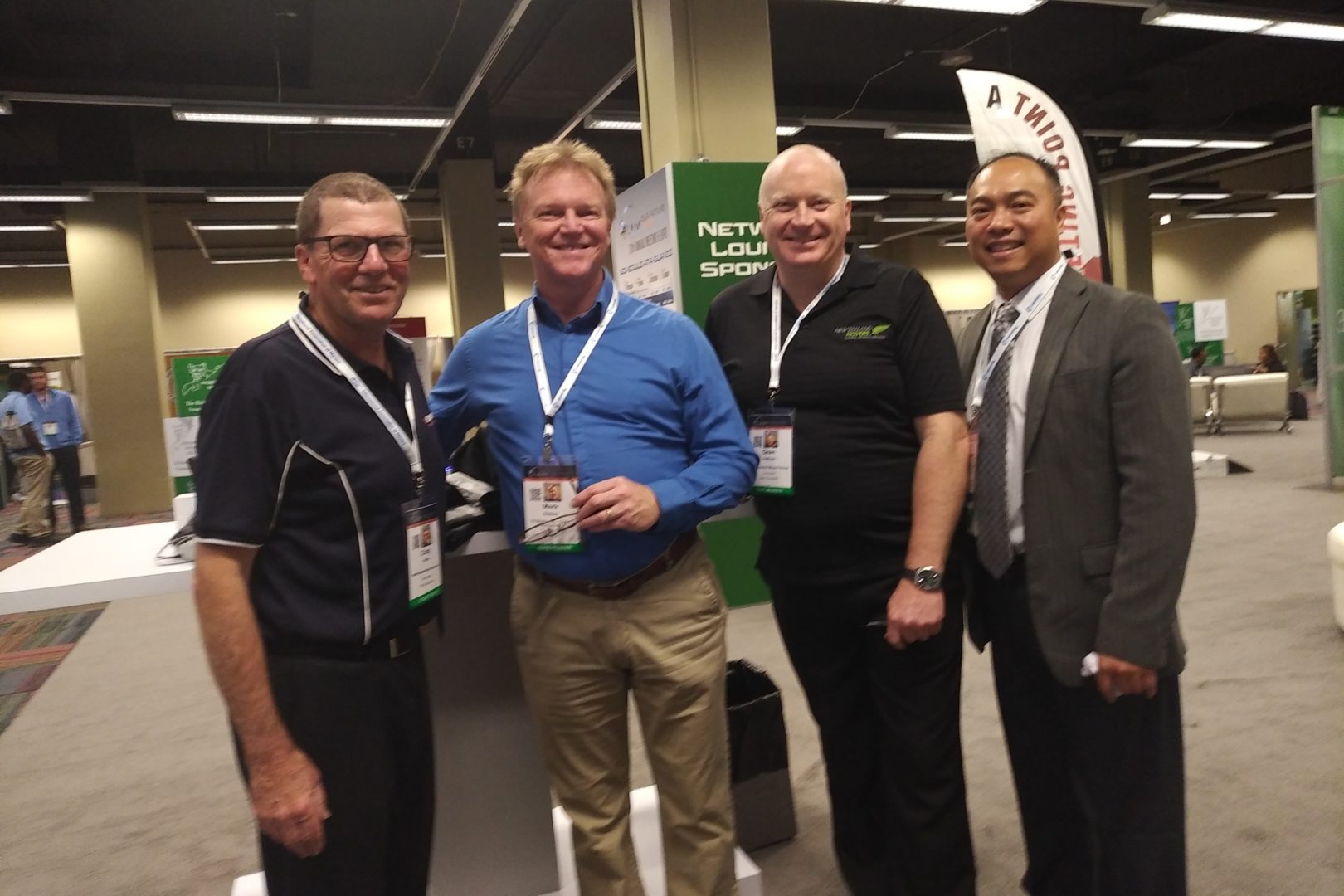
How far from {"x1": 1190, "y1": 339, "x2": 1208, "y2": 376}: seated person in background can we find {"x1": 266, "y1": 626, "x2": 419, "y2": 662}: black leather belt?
45.9 feet

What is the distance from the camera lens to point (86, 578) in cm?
176

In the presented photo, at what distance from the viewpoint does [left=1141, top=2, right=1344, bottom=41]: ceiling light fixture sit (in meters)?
6.56

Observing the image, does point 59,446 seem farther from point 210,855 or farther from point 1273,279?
point 1273,279

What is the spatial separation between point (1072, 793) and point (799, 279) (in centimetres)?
125

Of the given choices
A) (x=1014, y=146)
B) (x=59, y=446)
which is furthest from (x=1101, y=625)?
(x=59, y=446)

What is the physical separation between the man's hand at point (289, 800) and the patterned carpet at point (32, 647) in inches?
149

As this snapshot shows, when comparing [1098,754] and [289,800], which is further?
[1098,754]

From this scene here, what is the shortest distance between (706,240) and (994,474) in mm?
2914

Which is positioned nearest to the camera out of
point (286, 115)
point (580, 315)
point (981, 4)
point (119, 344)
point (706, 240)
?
point (580, 315)

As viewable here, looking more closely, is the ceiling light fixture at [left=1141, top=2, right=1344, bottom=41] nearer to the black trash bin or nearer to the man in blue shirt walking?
the black trash bin

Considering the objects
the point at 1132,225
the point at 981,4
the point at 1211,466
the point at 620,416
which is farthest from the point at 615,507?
the point at 1132,225

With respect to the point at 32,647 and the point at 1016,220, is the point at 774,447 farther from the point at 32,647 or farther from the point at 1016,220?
the point at 32,647

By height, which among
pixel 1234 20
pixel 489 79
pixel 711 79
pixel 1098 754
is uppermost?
pixel 489 79

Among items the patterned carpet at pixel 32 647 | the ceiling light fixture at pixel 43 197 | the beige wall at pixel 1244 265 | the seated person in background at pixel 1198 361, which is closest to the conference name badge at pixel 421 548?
the patterned carpet at pixel 32 647
